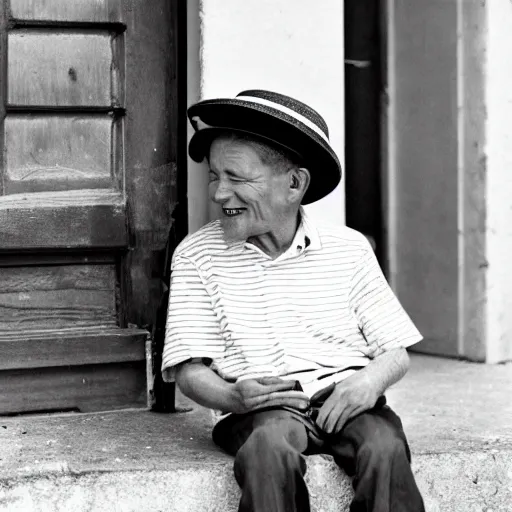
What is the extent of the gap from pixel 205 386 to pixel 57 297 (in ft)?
2.93

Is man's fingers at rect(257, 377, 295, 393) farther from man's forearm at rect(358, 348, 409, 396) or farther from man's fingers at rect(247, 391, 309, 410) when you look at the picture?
man's forearm at rect(358, 348, 409, 396)

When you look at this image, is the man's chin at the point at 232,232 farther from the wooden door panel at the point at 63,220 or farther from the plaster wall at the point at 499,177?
the plaster wall at the point at 499,177

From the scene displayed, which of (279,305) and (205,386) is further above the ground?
(279,305)

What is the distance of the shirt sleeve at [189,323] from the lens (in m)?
2.89

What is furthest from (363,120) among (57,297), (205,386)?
(205,386)

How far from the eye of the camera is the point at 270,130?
283 centimetres

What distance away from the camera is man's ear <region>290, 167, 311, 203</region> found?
2934mm

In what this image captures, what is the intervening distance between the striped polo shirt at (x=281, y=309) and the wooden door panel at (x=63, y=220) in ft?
1.86

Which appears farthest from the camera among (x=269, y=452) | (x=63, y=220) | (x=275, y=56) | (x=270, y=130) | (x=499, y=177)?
(x=499, y=177)

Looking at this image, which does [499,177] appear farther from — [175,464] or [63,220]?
[175,464]

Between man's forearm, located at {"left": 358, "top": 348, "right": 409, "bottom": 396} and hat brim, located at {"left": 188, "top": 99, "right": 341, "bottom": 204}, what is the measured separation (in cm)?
52

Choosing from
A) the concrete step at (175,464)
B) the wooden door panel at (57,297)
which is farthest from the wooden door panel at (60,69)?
the concrete step at (175,464)

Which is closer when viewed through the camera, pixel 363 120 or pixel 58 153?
pixel 58 153

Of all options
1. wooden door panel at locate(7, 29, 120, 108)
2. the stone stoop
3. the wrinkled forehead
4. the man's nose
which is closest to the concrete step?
the stone stoop
